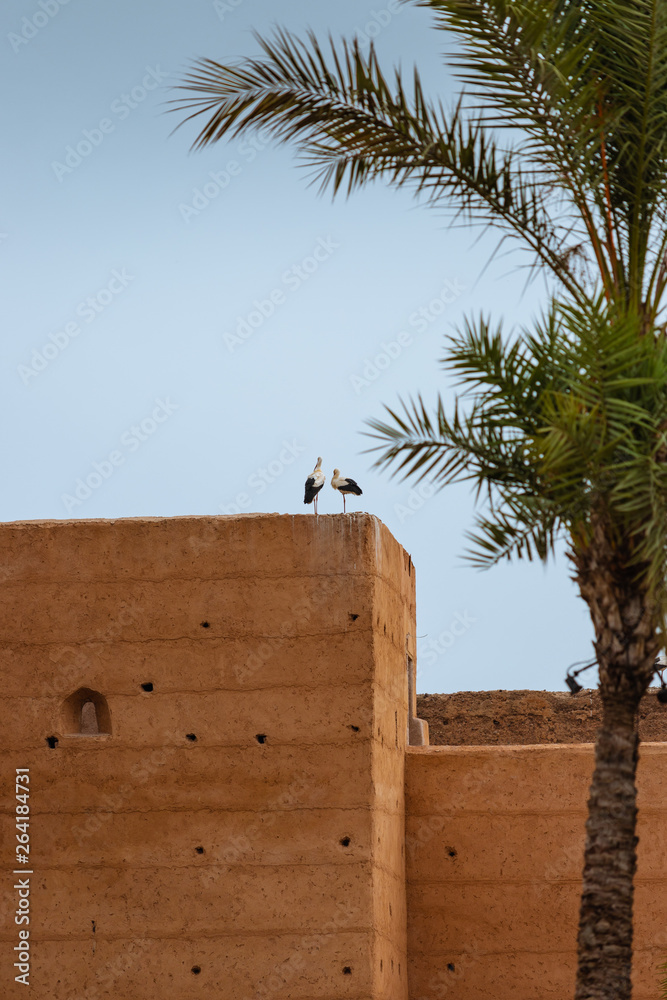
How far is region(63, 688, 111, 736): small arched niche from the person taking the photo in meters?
10.6

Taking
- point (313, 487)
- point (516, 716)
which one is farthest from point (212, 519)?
point (516, 716)

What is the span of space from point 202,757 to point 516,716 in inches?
202

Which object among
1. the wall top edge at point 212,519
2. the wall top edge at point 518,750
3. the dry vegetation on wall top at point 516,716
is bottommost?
the wall top edge at point 518,750

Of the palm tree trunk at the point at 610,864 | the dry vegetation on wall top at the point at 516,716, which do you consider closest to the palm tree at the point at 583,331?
the palm tree trunk at the point at 610,864

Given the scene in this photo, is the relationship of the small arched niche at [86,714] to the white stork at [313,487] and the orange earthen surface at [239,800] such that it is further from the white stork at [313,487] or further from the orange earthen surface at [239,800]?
the white stork at [313,487]

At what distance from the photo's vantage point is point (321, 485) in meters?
11.0

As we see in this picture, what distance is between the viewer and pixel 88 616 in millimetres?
10703

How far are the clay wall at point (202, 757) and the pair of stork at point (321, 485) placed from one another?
0.23m

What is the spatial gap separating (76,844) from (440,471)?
4312mm

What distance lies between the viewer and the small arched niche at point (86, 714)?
34.9ft

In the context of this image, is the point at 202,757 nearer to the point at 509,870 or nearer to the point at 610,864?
the point at 509,870

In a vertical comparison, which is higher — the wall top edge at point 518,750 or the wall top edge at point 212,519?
the wall top edge at point 212,519

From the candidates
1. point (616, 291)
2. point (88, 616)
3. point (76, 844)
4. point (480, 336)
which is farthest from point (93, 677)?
point (616, 291)

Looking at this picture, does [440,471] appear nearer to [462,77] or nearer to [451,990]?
[462,77]
